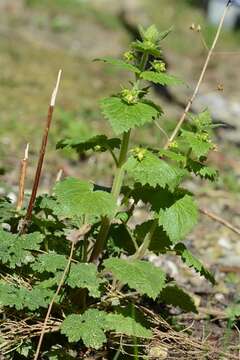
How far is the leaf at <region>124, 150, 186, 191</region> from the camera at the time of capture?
2.19 m

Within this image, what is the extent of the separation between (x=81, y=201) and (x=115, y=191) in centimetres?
23

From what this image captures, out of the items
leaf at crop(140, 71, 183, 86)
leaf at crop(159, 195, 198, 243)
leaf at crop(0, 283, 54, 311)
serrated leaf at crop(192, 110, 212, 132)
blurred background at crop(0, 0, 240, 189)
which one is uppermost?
leaf at crop(140, 71, 183, 86)

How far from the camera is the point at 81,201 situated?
7.21 ft

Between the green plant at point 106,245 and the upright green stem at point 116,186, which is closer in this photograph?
the green plant at point 106,245

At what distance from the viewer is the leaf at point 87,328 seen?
214cm

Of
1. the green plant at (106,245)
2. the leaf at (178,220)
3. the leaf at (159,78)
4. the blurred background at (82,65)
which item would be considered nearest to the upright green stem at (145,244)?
the green plant at (106,245)

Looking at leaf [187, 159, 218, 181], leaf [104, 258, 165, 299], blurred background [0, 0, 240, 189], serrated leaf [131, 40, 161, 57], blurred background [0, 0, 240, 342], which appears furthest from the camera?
blurred background [0, 0, 240, 189]

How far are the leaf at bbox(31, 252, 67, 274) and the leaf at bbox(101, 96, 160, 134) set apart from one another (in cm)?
47

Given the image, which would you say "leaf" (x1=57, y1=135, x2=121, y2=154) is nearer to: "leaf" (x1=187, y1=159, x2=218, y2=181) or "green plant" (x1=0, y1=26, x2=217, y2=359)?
"green plant" (x1=0, y1=26, x2=217, y2=359)

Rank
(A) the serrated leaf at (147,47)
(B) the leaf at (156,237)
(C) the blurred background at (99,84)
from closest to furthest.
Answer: (A) the serrated leaf at (147,47)
(B) the leaf at (156,237)
(C) the blurred background at (99,84)

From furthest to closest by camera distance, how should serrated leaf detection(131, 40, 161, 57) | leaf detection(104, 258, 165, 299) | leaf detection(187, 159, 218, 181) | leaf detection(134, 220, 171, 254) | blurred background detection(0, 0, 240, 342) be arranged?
blurred background detection(0, 0, 240, 342) < leaf detection(134, 220, 171, 254) < leaf detection(187, 159, 218, 181) < serrated leaf detection(131, 40, 161, 57) < leaf detection(104, 258, 165, 299)

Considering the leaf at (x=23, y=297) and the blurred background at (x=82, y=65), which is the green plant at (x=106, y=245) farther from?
the blurred background at (x=82, y=65)

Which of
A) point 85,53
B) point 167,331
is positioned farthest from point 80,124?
point 167,331

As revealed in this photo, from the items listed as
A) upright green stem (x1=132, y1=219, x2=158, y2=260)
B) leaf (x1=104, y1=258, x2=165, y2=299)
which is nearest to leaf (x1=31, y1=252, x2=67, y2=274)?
leaf (x1=104, y1=258, x2=165, y2=299)
